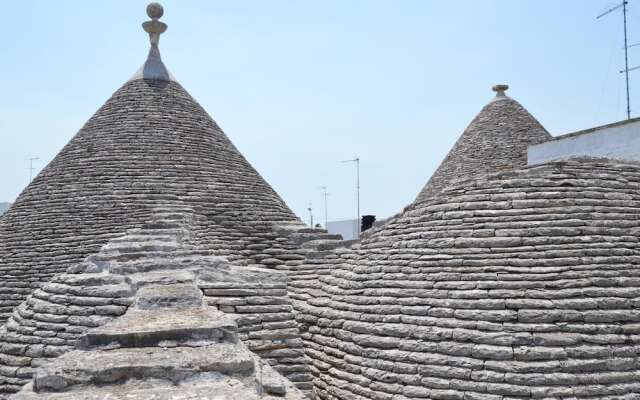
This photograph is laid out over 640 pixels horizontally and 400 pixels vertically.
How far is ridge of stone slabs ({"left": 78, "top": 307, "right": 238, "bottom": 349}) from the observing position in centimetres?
291

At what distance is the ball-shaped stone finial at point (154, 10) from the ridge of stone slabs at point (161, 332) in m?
10.1

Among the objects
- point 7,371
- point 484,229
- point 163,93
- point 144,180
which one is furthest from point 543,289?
point 163,93

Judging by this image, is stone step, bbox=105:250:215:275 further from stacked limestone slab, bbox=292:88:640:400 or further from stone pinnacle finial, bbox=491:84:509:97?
stone pinnacle finial, bbox=491:84:509:97

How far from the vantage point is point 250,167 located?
11.6m

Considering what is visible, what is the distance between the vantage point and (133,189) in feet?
31.4

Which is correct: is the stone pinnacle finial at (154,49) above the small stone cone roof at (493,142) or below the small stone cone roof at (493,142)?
above

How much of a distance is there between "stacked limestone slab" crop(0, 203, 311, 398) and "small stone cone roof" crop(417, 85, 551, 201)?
7.98 metres

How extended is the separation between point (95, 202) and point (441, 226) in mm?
5802

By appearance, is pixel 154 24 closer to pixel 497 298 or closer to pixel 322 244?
pixel 322 244

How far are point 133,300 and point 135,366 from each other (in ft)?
6.64

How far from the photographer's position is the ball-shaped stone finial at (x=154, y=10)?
477 inches

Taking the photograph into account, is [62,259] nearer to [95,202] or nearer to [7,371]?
[95,202]

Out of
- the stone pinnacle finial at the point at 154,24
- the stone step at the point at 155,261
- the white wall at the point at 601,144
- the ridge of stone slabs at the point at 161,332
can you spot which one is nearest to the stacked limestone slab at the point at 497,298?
the stone step at the point at 155,261

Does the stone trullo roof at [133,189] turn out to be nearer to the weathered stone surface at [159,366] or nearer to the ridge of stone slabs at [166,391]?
the weathered stone surface at [159,366]
